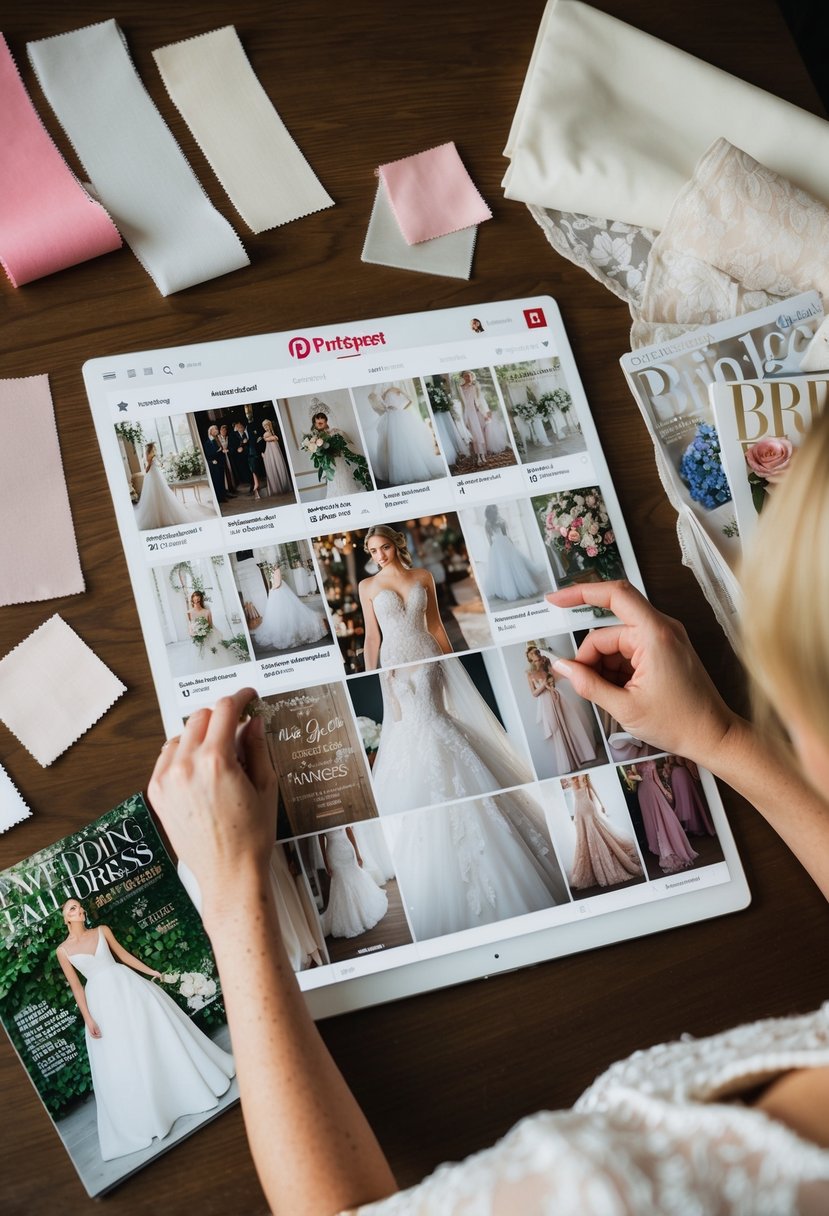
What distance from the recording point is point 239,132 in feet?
2.92

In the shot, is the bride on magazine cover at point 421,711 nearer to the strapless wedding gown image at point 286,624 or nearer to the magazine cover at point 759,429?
the strapless wedding gown image at point 286,624

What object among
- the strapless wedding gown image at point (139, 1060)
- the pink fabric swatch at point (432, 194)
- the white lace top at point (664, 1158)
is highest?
the pink fabric swatch at point (432, 194)

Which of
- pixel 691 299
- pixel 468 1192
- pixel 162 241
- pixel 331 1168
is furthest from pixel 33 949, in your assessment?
pixel 691 299

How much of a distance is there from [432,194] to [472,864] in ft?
2.04

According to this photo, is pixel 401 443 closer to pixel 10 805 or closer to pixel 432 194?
pixel 432 194

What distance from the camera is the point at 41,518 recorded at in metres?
0.79

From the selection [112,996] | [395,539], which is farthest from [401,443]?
[112,996]

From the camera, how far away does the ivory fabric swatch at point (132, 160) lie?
85 centimetres

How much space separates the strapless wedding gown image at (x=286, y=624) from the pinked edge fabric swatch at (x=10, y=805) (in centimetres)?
22

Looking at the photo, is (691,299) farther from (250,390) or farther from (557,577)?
(250,390)

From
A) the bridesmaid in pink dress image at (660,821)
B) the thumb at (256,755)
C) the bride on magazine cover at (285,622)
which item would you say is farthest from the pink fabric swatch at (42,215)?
the bridesmaid in pink dress image at (660,821)

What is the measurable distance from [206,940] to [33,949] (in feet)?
0.42

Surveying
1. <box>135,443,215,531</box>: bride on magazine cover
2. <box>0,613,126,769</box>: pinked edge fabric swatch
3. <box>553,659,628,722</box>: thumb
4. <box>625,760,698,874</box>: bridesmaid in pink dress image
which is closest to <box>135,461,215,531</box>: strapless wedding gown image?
<box>135,443,215,531</box>: bride on magazine cover

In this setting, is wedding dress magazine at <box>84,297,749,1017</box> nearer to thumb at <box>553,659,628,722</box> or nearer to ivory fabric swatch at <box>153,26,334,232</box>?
thumb at <box>553,659,628,722</box>
